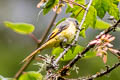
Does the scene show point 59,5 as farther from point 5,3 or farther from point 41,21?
point 5,3

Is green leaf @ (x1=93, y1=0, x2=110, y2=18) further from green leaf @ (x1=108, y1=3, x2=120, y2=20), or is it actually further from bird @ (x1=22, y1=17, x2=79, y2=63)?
bird @ (x1=22, y1=17, x2=79, y2=63)

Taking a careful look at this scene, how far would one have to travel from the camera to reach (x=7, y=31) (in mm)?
7590

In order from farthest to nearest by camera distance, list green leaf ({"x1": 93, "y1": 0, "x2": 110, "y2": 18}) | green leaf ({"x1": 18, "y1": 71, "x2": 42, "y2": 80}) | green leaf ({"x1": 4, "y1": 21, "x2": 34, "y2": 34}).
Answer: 1. green leaf ({"x1": 4, "y1": 21, "x2": 34, "y2": 34})
2. green leaf ({"x1": 18, "y1": 71, "x2": 42, "y2": 80})
3. green leaf ({"x1": 93, "y1": 0, "x2": 110, "y2": 18})

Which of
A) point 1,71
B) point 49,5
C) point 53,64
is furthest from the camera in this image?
point 1,71

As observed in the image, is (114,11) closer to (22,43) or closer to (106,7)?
(106,7)

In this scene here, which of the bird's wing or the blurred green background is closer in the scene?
the bird's wing

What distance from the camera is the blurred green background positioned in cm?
516

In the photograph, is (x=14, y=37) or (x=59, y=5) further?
(x=14, y=37)

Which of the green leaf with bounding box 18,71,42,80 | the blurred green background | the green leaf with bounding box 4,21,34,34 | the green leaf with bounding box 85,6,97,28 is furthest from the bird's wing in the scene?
the green leaf with bounding box 85,6,97,28

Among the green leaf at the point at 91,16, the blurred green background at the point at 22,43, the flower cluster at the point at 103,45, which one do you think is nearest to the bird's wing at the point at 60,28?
the blurred green background at the point at 22,43

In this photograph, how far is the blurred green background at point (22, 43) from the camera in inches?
203

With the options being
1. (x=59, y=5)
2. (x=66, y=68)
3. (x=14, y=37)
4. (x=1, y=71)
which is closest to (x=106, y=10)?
(x=59, y=5)

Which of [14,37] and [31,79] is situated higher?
[31,79]

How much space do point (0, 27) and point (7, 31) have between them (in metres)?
0.18
